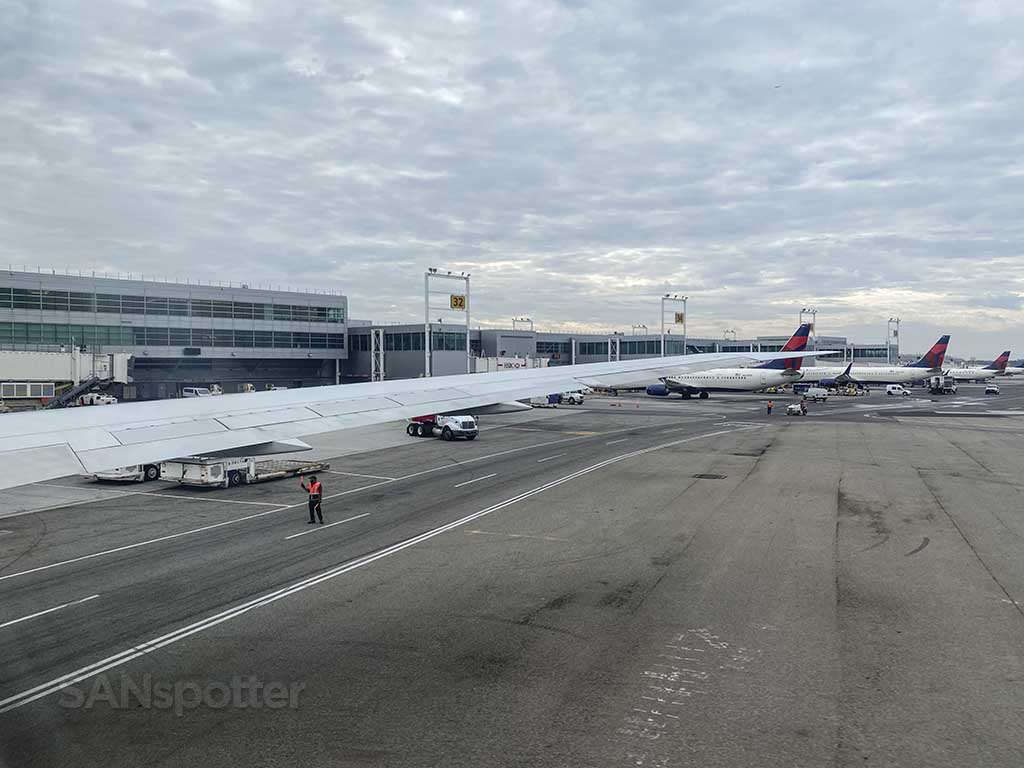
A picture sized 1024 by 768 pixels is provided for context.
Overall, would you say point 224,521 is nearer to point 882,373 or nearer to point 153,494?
point 153,494

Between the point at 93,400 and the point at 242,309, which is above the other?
the point at 242,309

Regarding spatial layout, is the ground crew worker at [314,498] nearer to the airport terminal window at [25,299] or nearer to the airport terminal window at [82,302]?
the airport terminal window at [82,302]

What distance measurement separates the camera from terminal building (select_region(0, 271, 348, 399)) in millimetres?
65250

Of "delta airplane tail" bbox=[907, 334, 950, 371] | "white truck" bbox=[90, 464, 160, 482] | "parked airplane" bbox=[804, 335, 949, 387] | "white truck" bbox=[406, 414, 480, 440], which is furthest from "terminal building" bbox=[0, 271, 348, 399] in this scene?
"delta airplane tail" bbox=[907, 334, 950, 371]

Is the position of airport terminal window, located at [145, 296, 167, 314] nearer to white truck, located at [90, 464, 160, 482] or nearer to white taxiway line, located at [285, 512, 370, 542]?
white truck, located at [90, 464, 160, 482]

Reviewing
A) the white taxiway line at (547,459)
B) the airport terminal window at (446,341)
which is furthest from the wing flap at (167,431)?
the airport terminal window at (446,341)

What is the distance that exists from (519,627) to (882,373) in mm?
109085

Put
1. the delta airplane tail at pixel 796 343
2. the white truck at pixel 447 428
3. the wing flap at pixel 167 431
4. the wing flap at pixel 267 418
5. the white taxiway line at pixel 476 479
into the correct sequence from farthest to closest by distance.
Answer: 1. the delta airplane tail at pixel 796 343
2. the white truck at pixel 447 428
3. the white taxiway line at pixel 476 479
4. the wing flap at pixel 267 418
5. the wing flap at pixel 167 431

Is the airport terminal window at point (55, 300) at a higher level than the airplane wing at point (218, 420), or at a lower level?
higher

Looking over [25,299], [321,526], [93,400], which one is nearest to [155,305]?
[25,299]

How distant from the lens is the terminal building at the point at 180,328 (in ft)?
214

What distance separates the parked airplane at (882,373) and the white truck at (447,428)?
7471cm

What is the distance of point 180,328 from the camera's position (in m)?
73.3

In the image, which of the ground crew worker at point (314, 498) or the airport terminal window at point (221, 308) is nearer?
the ground crew worker at point (314, 498)
